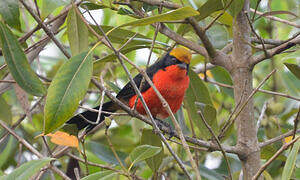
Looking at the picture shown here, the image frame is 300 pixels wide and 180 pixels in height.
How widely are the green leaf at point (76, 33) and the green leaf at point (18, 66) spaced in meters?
0.32

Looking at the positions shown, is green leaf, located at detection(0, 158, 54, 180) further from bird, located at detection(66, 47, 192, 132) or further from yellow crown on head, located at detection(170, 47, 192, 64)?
yellow crown on head, located at detection(170, 47, 192, 64)

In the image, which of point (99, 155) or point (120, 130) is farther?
point (120, 130)

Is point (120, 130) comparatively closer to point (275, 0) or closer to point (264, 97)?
point (264, 97)

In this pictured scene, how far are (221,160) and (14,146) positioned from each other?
1799 mm

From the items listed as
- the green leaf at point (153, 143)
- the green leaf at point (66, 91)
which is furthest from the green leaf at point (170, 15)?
the green leaf at point (153, 143)

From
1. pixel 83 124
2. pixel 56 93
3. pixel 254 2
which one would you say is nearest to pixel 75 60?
pixel 56 93

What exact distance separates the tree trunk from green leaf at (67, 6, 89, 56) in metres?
0.94

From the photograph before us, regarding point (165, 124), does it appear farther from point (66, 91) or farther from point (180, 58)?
point (66, 91)

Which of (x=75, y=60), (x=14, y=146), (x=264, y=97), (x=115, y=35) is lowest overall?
(x=264, y=97)

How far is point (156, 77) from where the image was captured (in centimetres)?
402

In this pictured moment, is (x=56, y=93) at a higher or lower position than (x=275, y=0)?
higher

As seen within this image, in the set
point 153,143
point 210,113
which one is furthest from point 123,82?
point 210,113

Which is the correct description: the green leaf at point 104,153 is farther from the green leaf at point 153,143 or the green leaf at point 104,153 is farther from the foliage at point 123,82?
the green leaf at point 153,143

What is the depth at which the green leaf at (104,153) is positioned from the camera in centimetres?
350
